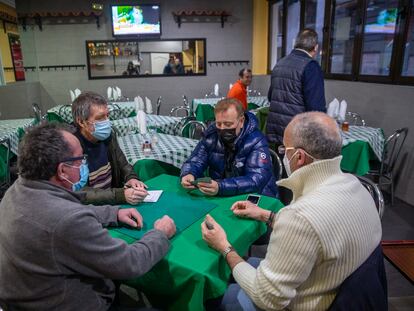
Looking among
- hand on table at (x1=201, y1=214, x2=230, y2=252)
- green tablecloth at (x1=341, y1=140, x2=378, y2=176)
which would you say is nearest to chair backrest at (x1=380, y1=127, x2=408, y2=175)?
green tablecloth at (x1=341, y1=140, x2=378, y2=176)

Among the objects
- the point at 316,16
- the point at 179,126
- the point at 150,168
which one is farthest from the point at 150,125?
the point at 316,16

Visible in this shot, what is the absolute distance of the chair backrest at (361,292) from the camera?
88cm

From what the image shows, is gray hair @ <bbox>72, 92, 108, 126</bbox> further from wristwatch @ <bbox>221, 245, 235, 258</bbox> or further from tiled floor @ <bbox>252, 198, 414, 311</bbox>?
tiled floor @ <bbox>252, 198, 414, 311</bbox>

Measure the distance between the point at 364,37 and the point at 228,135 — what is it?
10.4 ft

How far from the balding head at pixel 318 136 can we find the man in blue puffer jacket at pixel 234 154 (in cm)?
67

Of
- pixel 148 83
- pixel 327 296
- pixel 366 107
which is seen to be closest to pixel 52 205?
pixel 327 296

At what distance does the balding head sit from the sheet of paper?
2.54 feet

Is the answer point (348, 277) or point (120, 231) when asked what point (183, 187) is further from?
point (348, 277)

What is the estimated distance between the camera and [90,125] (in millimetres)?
1886

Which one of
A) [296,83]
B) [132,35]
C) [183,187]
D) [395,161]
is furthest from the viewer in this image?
[132,35]

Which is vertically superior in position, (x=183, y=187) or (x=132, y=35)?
(x=132, y=35)

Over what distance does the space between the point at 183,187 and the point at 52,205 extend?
0.87 metres

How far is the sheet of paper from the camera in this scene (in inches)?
61.8

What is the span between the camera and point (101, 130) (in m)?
1.92
